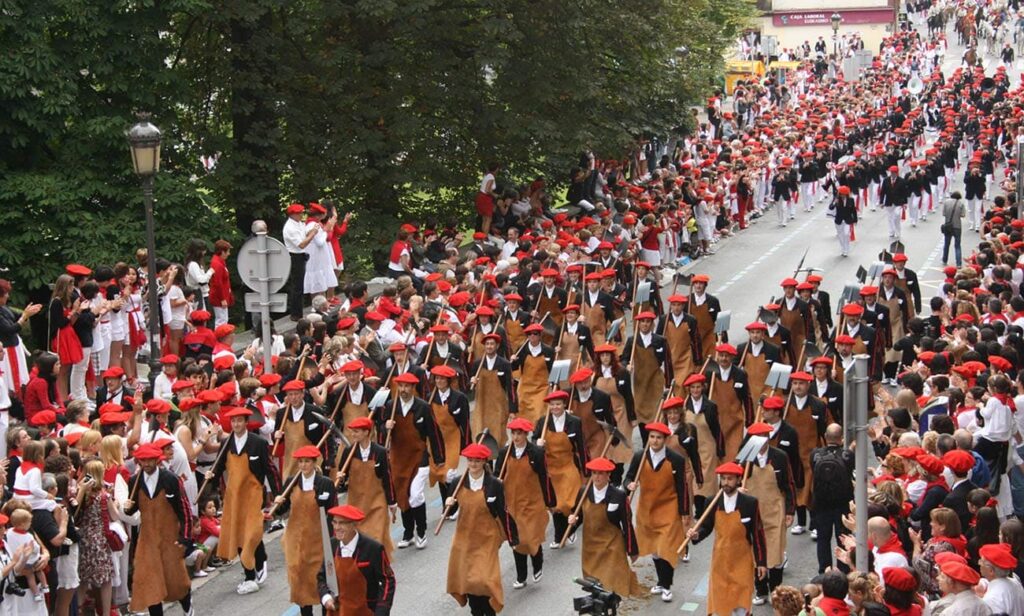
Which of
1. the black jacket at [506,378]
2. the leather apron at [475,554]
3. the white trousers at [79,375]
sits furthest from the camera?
the black jacket at [506,378]

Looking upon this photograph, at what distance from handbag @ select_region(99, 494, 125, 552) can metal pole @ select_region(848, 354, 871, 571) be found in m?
6.33

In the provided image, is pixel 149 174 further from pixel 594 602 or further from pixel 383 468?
pixel 594 602

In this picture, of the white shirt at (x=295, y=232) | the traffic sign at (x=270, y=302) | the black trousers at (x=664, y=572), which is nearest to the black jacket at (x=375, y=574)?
the black trousers at (x=664, y=572)

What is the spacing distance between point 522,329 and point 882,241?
579 inches

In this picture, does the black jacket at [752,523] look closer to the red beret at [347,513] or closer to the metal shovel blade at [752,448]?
the metal shovel blade at [752,448]

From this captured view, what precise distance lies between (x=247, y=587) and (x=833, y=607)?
254 inches

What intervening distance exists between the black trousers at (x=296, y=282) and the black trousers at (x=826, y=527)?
10.7 metres

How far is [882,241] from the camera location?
3306 centimetres

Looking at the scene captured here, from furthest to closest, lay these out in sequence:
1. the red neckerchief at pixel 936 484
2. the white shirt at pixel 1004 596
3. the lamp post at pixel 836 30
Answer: the lamp post at pixel 836 30
the red neckerchief at pixel 936 484
the white shirt at pixel 1004 596

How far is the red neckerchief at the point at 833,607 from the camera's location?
1041 centimetres

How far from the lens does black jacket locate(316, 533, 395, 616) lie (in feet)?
41.1

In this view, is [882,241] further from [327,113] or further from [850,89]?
[850,89]

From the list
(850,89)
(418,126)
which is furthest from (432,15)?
(850,89)

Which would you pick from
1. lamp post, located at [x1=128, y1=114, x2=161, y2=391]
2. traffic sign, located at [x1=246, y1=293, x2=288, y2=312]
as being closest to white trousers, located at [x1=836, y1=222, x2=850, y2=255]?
traffic sign, located at [x1=246, y1=293, x2=288, y2=312]
